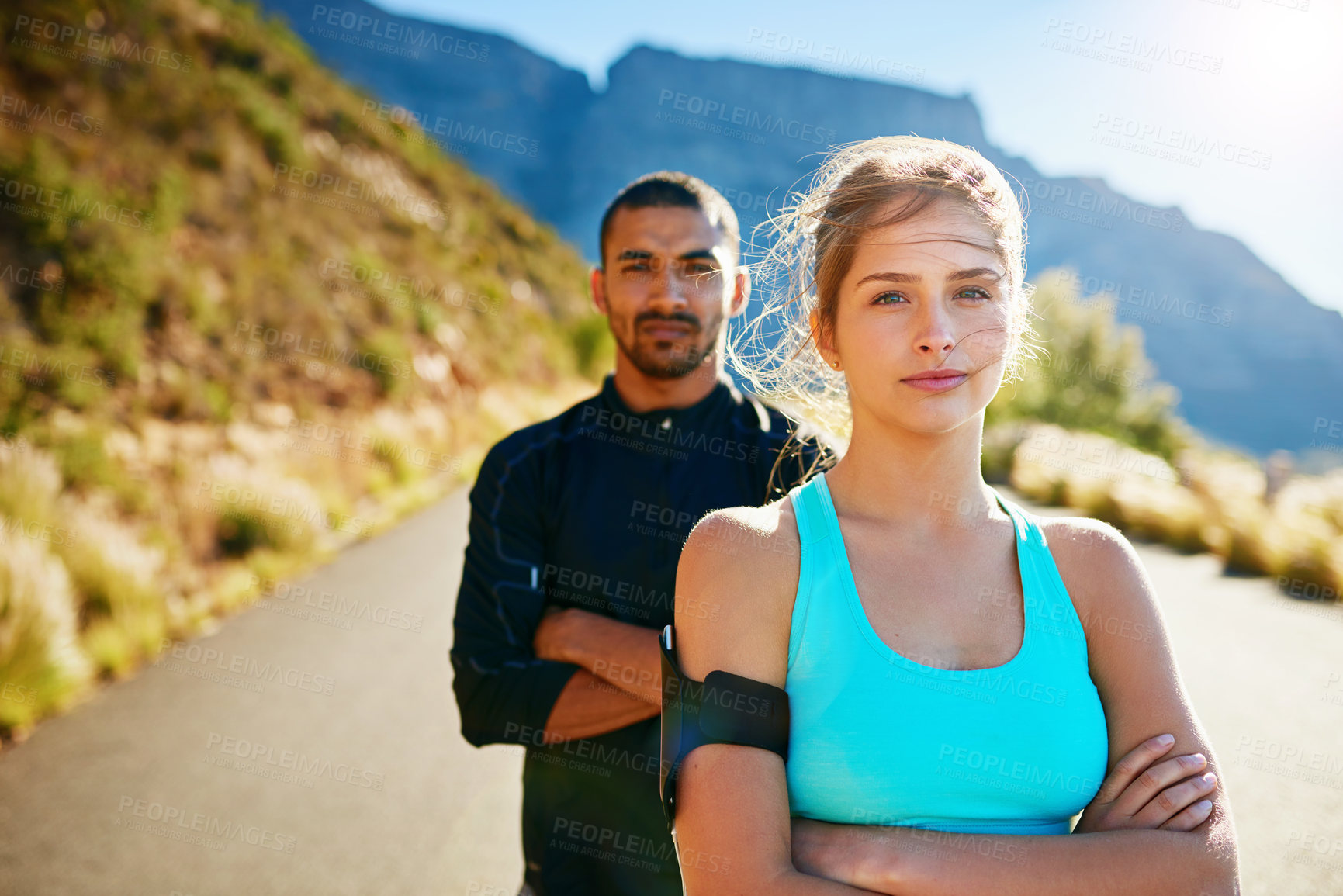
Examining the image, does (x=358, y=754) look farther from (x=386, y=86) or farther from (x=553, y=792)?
(x=386, y=86)

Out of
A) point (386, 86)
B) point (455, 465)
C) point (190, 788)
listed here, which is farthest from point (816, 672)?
point (386, 86)

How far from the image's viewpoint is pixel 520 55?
12650 centimetres

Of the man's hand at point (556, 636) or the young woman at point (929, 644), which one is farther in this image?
the man's hand at point (556, 636)

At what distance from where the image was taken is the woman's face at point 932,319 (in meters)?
1.40

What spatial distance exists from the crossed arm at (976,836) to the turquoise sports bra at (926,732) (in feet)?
0.11

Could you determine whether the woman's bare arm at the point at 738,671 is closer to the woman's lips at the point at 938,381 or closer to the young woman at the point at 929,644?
the young woman at the point at 929,644

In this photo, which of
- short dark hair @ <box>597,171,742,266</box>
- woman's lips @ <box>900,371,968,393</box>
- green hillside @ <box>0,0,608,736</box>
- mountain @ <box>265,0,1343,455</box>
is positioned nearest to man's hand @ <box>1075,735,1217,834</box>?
woman's lips @ <box>900,371,968,393</box>

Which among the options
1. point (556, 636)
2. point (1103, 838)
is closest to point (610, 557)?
point (556, 636)

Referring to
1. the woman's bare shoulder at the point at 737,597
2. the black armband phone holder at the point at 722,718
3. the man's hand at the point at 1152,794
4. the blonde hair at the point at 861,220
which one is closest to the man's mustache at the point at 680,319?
the blonde hair at the point at 861,220

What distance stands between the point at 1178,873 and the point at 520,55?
143041 millimetres

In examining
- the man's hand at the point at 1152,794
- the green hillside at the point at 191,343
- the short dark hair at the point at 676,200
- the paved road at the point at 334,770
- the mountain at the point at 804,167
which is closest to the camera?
the man's hand at the point at 1152,794

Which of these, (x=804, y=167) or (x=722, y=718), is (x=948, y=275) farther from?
(x=804, y=167)

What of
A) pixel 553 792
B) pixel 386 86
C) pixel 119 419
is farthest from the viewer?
pixel 386 86

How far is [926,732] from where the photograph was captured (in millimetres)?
1239
